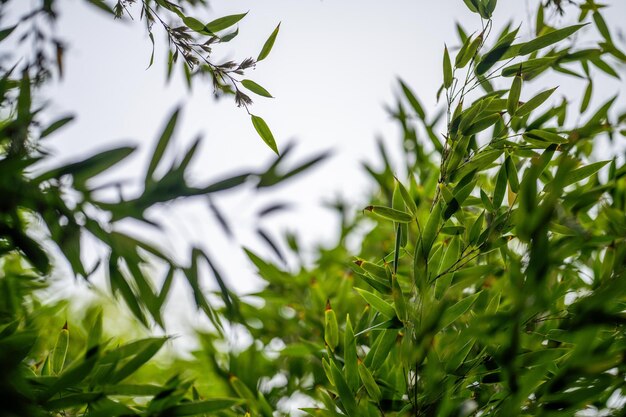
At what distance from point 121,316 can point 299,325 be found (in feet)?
3.94

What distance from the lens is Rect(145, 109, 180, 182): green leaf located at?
1.85 feet

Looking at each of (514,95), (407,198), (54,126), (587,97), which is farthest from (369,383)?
(587,97)

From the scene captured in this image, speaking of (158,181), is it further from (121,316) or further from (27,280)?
(121,316)

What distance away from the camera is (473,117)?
29.5 inches

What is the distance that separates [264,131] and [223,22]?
8.2 inches

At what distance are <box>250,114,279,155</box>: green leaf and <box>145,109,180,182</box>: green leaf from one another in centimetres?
15

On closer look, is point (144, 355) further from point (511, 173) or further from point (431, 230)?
point (511, 173)

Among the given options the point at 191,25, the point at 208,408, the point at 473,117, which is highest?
the point at 191,25

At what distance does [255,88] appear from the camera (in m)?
0.72

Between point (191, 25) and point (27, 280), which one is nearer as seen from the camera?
point (191, 25)

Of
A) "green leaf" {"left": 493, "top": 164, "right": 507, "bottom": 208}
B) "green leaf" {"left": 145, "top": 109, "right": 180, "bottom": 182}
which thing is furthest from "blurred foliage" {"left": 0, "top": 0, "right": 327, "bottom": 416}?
"green leaf" {"left": 493, "top": 164, "right": 507, "bottom": 208}

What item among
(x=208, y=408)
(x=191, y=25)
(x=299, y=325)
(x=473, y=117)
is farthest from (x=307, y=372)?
(x=191, y=25)

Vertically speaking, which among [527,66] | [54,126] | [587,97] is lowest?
[587,97]

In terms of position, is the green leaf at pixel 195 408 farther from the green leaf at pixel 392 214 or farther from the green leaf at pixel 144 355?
the green leaf at pixel 392 214
